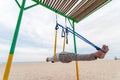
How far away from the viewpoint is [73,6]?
4.03 m

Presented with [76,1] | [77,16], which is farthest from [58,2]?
[77,16]

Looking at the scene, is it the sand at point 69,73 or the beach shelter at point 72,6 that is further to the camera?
the sand at point 69,73

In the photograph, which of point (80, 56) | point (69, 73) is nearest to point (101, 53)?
point (80, 56)

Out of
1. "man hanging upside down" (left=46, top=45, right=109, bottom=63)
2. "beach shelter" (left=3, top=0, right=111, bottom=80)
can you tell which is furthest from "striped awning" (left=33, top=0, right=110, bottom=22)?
"man hanging upside down" (left=46, top=45, right=109, bottom=63)

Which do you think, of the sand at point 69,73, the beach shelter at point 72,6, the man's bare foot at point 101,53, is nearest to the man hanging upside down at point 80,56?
the man's bare foot at point 101,53

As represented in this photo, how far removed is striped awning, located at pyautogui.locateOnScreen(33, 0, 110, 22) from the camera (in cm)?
381

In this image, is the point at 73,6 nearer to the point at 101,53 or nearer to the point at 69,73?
the point at 101,53

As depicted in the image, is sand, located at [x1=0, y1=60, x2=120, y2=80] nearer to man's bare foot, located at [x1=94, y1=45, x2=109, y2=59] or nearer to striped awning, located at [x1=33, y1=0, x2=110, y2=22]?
striped awning, located at [x1=33, y1=0, x2=110, y2=22]

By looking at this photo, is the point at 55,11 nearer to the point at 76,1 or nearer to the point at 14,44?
the point at 76,1

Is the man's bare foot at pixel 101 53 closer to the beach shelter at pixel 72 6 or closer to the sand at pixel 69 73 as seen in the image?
the beach shelter at pixel 72 6

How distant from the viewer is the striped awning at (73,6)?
150 inches

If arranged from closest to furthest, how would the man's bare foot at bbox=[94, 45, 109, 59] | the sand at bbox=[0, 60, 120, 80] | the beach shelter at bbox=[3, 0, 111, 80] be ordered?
the man's bare foot at bbox=[94, 45, 109, 59] → the beach shelter at bbox=[3, 0, 111, 80] → the sand at bbox=[0, 60, 120, 80]

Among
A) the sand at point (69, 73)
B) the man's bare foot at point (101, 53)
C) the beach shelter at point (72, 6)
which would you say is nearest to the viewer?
the man's bare foot at point (101, 53)

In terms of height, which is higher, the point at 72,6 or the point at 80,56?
the point at 72,6
